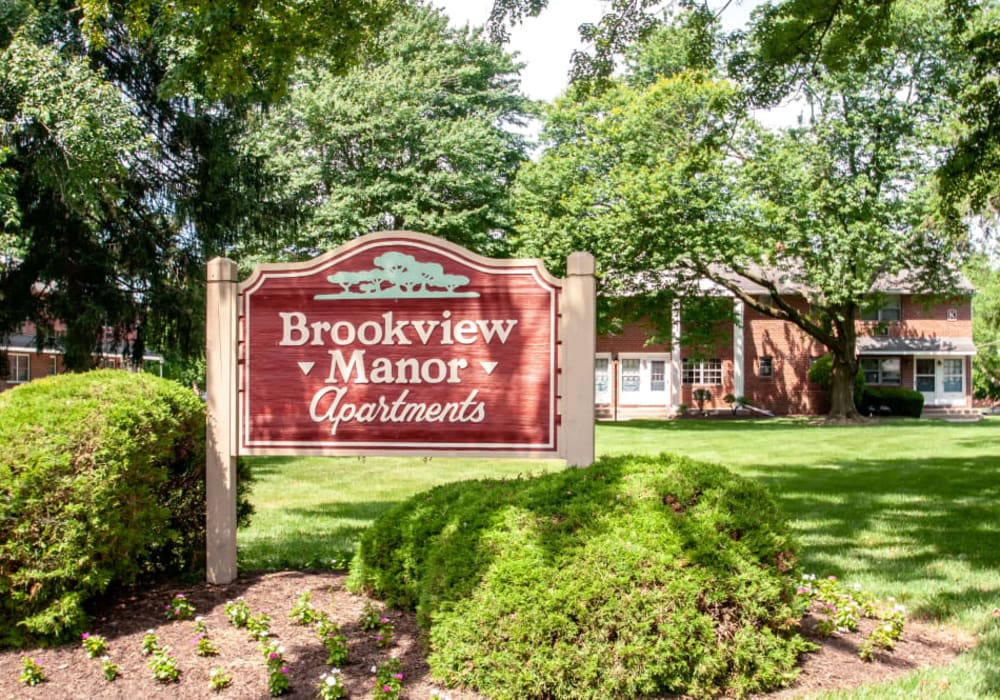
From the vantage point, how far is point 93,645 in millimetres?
4418

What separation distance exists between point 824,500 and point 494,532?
8.18 m

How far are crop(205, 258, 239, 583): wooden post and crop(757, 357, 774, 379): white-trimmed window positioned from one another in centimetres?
3793

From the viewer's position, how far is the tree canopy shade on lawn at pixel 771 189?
2908 cm

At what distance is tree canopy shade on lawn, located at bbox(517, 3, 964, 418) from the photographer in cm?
2908

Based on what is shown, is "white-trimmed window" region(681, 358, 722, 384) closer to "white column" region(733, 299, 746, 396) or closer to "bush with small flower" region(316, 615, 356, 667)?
"white column" region(733, 299, 746, 396)

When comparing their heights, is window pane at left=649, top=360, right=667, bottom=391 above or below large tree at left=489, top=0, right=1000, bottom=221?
below

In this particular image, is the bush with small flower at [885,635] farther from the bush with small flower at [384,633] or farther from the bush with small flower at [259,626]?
the bush with small flower at [259,626]

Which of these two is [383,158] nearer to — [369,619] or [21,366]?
[21,366]

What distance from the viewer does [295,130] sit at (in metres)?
31.2

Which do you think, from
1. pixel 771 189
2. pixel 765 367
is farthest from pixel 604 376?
pixel 771 189

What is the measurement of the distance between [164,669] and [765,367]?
1564 inches

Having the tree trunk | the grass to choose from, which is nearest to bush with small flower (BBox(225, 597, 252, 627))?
the grass

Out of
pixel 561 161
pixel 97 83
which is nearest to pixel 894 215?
pixel 561 161

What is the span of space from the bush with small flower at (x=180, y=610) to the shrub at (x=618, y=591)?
65.6 inches
